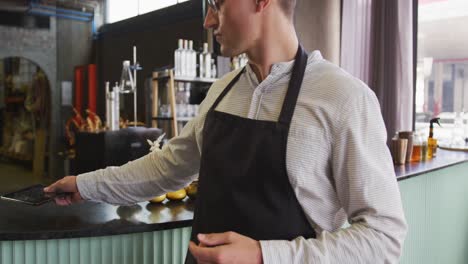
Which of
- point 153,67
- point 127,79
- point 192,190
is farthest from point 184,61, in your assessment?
point 192,190

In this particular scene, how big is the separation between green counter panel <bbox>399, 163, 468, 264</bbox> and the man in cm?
138

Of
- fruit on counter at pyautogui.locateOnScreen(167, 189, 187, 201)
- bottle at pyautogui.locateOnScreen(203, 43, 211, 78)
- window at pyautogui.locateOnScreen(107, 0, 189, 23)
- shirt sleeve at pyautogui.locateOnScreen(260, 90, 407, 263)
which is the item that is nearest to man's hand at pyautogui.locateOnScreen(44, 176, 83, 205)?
fruit on counter at pyautogui.locateOnScreen(167, 189, 187, 201)

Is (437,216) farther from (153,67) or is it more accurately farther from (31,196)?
(153,67)

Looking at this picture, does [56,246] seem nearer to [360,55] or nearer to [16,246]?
[16,246]

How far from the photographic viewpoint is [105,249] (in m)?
1.31

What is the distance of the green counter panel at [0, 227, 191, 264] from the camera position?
123cm

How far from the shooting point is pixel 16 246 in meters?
1.23

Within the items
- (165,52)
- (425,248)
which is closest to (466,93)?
(425,248)

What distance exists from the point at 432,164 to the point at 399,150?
21 centimetres

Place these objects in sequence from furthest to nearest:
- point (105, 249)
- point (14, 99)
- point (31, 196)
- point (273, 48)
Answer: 1. point (14, 99)
2. point (31, 196)
3. point (105, 249)
4. point (273, 48)

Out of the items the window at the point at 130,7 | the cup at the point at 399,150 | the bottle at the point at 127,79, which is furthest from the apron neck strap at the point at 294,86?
the window at the point at 130,7

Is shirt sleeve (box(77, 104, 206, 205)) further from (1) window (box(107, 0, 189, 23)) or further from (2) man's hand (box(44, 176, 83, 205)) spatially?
(1) window (box(107, 0, 189, 23))

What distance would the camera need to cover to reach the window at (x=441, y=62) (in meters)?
4.42

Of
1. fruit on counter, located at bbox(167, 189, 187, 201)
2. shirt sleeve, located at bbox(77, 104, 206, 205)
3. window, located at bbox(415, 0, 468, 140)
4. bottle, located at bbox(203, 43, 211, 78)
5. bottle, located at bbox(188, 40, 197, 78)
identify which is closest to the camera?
shirt sleeve, located at bbox(77, 104, 206, 205)
